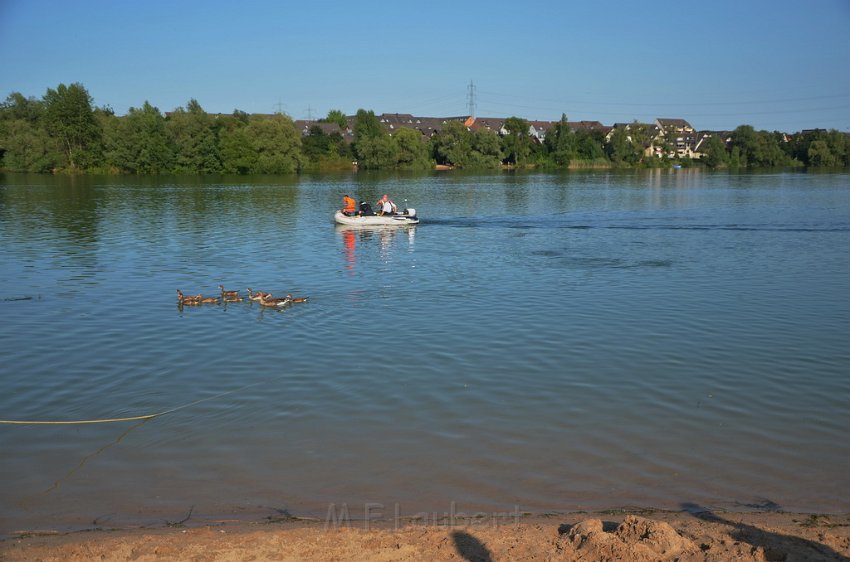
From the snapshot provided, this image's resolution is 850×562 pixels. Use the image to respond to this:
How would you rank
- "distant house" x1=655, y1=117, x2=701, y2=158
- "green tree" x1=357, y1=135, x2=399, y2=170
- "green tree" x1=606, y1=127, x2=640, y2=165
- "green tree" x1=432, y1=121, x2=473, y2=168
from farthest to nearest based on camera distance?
1. "distant house" x1=655, y1=117, x2=701, y2=158
2. "green tree" x1=606, y1=127, x2=640, y2=165
3. "green tree" x1=432, y1=121, x2=473, y2=168
4. "green tree" x1=357, y1=135, x2=399, y2=170

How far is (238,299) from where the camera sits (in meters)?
17.9

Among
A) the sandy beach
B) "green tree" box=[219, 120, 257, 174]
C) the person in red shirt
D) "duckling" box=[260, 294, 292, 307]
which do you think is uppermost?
"green tree" box=[219, 120, 257, 174]

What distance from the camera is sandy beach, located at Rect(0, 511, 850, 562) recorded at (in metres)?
6.17

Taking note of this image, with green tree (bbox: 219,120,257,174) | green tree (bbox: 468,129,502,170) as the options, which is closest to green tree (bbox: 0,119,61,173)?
green tree (bbox: 219,120,257,174)

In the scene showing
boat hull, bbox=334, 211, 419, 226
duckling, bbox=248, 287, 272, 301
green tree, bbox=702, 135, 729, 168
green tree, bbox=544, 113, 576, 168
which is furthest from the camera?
green tree, bbox=702, 135, 729, 168

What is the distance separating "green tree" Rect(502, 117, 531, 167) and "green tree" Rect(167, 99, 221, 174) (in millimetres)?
48361

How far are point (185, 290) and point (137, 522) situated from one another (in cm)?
1290

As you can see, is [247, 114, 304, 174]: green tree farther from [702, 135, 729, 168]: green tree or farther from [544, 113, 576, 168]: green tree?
[702, 135, 729, 168]: green tree

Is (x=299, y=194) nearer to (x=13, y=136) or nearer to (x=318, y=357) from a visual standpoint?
(x=318, y=357)

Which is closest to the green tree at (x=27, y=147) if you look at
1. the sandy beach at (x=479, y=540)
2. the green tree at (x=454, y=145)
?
the green tree at (x=454, y=145)

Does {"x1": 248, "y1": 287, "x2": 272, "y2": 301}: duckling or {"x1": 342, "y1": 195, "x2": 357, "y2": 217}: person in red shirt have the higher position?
{"x1": 342, "y1": 195, "x2": 357, "y2": 217}: person in red shirt

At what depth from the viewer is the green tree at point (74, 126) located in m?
93.3

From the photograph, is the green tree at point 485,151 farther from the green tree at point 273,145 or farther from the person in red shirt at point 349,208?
the person in red shirt at point 349,208

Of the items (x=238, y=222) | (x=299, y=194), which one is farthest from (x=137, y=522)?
(x=299, y=194)
